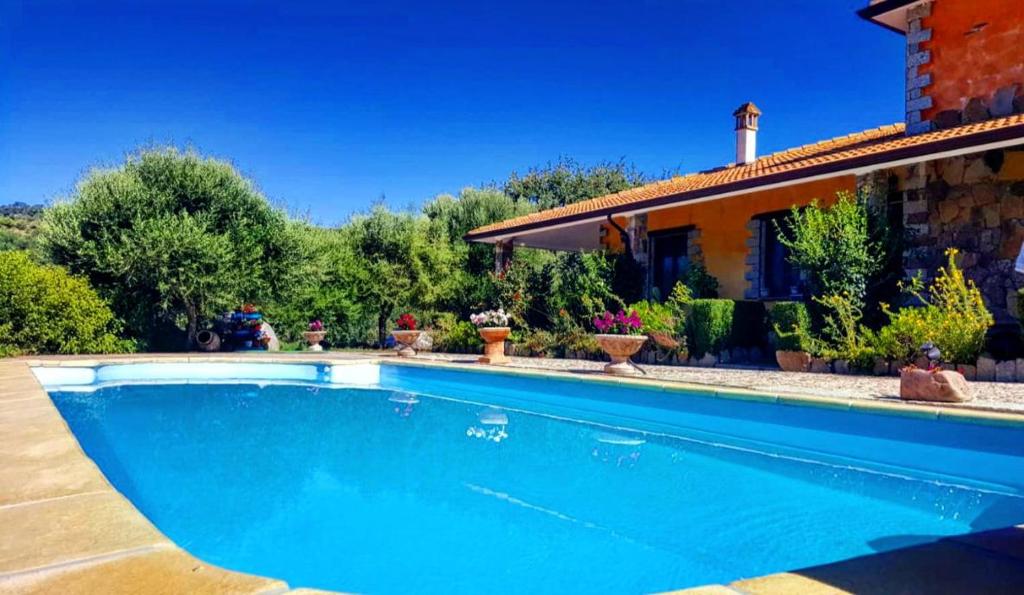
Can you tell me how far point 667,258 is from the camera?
47.3 ft

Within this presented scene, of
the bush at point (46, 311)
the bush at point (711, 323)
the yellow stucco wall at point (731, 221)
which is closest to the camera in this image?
the bush at point (711, 323)

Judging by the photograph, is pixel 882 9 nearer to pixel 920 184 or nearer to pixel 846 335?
pixel 920 184

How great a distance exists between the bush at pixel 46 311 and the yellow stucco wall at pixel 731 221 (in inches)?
509

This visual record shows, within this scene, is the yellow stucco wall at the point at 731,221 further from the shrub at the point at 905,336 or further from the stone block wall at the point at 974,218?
the shrub at the point at 905,336

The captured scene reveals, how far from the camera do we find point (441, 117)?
24.8m

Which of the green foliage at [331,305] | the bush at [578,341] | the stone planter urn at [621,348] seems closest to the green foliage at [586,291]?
the bush at [578,341]

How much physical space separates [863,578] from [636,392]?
5.84 meters

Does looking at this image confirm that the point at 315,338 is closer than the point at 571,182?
Yes

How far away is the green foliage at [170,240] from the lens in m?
13.8

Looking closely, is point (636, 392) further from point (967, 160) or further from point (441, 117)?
point (441, 117)

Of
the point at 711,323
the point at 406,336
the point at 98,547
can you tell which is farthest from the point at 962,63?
the point at 98,547

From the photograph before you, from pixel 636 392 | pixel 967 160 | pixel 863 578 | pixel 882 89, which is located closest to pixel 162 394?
pixel 636 392

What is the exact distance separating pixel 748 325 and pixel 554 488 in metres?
7.75

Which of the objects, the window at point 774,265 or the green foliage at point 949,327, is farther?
the window at point 774,265
